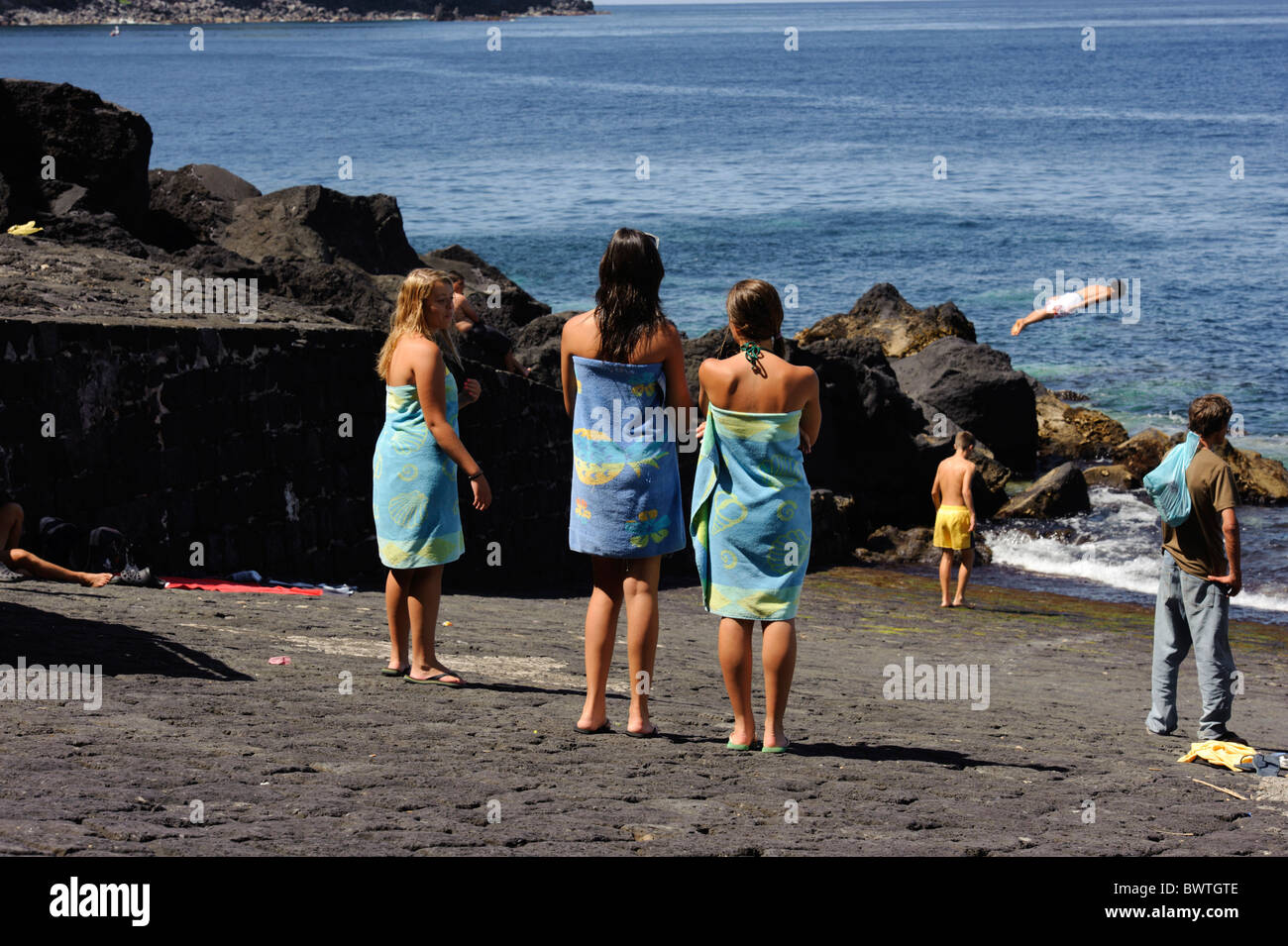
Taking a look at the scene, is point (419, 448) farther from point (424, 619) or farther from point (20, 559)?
point (20, 559)

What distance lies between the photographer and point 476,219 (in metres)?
51.8

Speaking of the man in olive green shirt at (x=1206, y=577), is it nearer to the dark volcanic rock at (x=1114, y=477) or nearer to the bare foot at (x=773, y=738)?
the bare foot at (x=773, y=738)

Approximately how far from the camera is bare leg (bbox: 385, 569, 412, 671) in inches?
255

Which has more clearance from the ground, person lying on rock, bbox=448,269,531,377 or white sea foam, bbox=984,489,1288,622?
person lying on rock, bbox=448,269,531,377

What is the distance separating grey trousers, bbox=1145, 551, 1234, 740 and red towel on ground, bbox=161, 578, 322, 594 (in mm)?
5844

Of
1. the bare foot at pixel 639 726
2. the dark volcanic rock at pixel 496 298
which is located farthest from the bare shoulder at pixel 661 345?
the dark volcanic rock at pixel 496 298

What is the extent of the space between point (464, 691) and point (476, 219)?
153ft

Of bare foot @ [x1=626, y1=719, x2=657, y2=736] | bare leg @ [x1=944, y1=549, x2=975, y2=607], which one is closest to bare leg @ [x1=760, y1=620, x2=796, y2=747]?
bare foot @ [x1=626, y1=719, x2=657, y2=736]

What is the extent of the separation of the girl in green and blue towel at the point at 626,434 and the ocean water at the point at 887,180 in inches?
473

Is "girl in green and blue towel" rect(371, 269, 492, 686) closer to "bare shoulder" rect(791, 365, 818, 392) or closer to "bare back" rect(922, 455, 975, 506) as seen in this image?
"bare shoulder" rect(791, 365, 818, 392)

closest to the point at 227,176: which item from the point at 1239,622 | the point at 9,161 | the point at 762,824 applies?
the point at 9,161

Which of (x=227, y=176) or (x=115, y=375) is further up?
(x=227, y=176)

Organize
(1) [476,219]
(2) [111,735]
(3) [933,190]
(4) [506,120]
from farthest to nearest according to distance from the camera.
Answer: (4) [506,120]
(3) [933,190]
(1) [476,219]
(2) [111,735]

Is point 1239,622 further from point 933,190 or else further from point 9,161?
point 933,190
